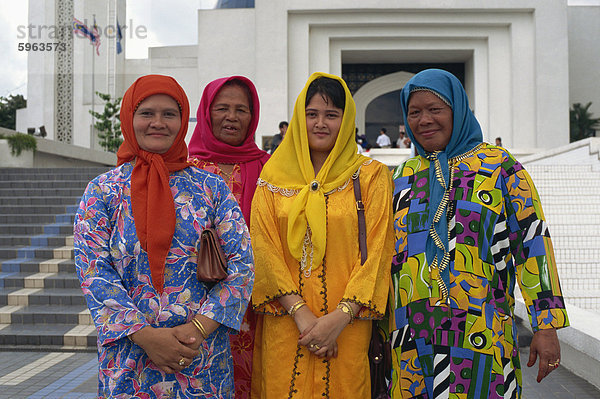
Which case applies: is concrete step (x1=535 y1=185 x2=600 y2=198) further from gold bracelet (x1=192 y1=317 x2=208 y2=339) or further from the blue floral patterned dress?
gold bracelet (x1=192 y1=317 x2=208 y2=339)

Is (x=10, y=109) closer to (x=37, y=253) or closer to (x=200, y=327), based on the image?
(x=37, y=253)

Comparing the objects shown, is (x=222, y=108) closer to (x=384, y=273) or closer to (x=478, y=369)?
(x=384, y=273)

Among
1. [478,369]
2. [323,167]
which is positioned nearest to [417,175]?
[323,167]

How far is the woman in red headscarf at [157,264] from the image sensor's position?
1.49 m

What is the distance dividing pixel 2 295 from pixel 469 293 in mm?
4978

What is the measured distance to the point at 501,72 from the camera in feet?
53.2

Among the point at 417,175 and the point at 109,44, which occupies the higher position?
the point at 109,44

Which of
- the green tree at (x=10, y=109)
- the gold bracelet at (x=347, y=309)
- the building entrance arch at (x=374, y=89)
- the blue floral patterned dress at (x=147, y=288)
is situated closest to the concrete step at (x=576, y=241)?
the gold bracelet at (x=347, y=309)

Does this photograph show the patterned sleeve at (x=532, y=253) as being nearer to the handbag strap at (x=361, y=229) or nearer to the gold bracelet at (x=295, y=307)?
the handbag strap at (x=361, y=229)

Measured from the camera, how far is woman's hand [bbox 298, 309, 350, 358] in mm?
1682

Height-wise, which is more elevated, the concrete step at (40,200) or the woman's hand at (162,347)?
the concrete step at (40,200)

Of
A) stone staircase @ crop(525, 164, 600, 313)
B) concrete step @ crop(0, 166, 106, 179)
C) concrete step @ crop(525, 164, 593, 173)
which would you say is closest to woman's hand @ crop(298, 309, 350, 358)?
stone staircase @ crop(525, 164, 600, 313)

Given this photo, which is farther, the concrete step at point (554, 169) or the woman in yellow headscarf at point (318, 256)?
the concrete step at point (554, 169)

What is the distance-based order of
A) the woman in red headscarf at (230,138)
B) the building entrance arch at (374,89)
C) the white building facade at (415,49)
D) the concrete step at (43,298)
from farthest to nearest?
1. the building entrance arch at (374,89)
2. the white building facade at (415,49)
3. the concrete step at (43,298)
4. the woman in red headscarf at (230,138)
